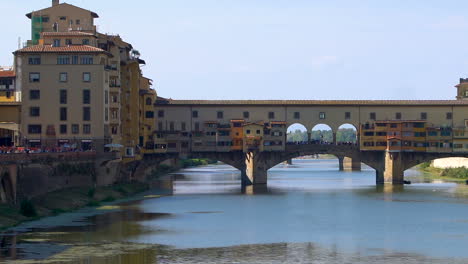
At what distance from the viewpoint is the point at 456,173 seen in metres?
144

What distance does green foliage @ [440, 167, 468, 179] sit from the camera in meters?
140

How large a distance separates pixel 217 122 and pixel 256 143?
603cm

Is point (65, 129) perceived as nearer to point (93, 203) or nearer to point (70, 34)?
point (70, 34)

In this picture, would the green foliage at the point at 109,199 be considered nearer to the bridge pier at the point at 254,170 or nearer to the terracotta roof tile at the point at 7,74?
the terracotta roof tile at the point at 7,74

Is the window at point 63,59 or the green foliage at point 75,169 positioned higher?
the window at point 63,59

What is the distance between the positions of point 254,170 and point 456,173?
36913 millimetres

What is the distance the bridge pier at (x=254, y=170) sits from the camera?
125188mm

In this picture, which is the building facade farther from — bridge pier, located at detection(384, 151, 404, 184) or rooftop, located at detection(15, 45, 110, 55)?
bridge pier, located at detection(384, 151, 404, 184)

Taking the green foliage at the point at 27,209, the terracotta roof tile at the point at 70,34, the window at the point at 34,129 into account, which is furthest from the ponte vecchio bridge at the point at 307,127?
the green foliage at the point at 27,209

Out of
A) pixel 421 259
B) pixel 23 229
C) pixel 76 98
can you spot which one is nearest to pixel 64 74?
pixel 76 98

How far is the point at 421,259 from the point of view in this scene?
55688 mm

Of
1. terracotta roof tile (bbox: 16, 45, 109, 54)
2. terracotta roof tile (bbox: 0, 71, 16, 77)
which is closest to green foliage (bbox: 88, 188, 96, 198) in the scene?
terracotta roof tile (bbox: 16, 45, 109, 54)

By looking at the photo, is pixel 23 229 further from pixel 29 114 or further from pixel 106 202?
pixel 29 114

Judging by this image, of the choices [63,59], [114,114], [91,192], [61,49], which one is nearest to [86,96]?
[63,59]
